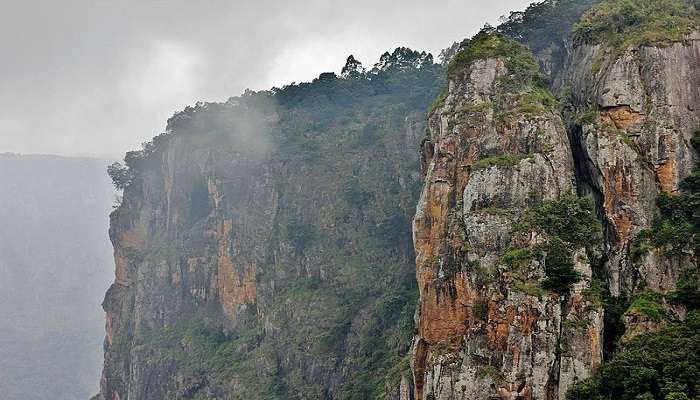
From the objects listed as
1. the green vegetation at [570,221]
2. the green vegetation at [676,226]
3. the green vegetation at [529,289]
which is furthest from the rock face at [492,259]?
the green vegetation at [676,226]

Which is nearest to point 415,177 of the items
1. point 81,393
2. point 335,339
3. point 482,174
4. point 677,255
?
point 335,339

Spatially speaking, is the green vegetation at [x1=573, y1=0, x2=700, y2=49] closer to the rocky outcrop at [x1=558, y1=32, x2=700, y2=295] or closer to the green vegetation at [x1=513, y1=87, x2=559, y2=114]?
the rocky outcrop at [x1=558, y1=32, x2=700, y2=295]

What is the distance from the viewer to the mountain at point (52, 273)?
412ft

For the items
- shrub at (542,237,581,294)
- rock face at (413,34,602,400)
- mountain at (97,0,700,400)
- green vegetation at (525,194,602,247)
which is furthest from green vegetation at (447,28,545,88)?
shrub at (542,237,581,294)

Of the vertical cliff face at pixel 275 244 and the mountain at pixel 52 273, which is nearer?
the vertical cliff face at pixel 275 244

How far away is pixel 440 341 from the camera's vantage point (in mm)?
35406

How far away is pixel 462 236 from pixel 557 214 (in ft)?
16.5

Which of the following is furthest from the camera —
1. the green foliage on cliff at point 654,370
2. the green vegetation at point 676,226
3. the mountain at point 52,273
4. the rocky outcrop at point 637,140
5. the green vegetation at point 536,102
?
the mountain at point 52,273

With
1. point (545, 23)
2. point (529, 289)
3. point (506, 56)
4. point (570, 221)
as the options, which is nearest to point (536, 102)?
point (506, 56)

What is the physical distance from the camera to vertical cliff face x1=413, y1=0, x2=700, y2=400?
105 feet

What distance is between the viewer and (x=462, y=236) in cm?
3622

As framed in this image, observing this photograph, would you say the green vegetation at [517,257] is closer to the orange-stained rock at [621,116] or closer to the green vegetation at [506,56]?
the orange-stained rock at [621,116]

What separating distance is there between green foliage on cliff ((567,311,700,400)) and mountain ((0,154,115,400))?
375 feet

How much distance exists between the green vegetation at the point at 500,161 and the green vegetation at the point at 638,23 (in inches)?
370
